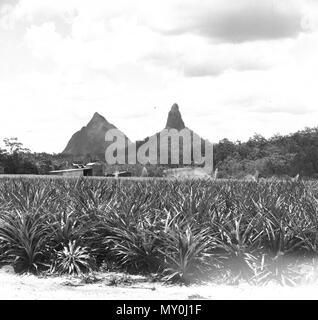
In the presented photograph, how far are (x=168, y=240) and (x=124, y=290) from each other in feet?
3.62

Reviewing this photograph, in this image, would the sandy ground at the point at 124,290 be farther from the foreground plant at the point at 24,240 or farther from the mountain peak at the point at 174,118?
the mountain peak at the point at 174,118

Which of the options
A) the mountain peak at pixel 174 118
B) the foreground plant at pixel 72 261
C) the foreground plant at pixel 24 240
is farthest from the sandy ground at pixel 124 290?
the mountain peak at pixel 174 118

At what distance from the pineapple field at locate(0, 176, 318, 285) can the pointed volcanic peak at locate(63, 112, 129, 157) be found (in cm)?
12264

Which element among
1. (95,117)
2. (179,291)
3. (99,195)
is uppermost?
(95,117)

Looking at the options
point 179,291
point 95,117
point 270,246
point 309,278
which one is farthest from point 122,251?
point 95,117

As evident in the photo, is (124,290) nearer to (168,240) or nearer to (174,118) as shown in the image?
(168,240)

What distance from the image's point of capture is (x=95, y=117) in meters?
144

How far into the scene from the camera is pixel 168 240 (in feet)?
24.5

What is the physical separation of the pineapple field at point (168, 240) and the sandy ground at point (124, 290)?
0.78ft

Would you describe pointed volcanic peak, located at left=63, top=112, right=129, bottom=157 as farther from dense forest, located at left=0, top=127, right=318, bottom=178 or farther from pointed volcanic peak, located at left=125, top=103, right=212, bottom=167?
dense forest, located at left=0, top=127, right=318, bottom=178

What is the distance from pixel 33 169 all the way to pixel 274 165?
1082 inches

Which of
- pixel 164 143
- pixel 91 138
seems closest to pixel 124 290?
pixel 164 143

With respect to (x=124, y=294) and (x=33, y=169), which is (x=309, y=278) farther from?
(x=33, y=169)
